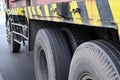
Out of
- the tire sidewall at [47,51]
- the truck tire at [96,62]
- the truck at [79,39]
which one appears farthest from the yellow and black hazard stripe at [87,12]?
the tire sidewall at [47,51]

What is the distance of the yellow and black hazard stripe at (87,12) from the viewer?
2.37 meters

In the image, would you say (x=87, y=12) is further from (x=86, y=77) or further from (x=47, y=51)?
(x=47, y=51)

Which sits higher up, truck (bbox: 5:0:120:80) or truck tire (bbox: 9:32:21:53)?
truck (bbox: 5:0:120:80)

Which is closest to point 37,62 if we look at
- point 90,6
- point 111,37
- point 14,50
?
point 111,37

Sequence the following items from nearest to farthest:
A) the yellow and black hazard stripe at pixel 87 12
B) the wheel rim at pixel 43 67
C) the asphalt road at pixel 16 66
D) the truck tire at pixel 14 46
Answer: the yellow and black hazard stripe at pixel 87 12
the wheel rim at pixel 43 67
the asphalt road at pixel 16 66
the truck tire at pixel 14 46

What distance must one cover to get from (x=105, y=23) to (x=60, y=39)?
1651 mm

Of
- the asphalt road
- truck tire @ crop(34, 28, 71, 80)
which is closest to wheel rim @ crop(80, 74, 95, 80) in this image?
truck tire @ crop(34, 28, 71, 80)

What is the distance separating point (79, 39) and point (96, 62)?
1074 millimetres

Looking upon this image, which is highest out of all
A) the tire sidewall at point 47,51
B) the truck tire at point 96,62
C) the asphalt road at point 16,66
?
the truck tire at point 96,62

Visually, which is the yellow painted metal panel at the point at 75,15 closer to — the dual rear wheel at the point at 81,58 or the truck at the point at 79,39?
the truck at the point at 79,39

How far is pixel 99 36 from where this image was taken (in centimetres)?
353

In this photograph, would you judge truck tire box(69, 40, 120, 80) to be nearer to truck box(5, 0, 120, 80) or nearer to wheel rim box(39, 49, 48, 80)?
truck box(5, 0, 120, 80)

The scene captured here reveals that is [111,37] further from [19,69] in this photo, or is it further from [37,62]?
[19,69]

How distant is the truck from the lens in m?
2.54
